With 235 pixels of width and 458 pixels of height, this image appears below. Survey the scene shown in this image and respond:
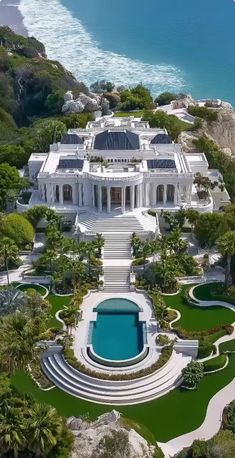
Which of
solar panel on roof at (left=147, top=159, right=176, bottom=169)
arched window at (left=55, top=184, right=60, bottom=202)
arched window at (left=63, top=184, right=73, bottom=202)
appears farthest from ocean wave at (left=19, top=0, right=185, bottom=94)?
arched window at (left=55, top=184, right=60, bottom=202)

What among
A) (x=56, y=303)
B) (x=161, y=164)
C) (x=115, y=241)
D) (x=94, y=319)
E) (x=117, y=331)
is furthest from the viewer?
(x=161, y=164)

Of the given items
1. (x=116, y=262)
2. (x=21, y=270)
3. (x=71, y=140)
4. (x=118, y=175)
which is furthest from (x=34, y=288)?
(x=71, y=140)

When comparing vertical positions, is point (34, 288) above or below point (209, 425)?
below

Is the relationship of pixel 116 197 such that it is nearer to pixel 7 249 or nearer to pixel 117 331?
pixel 7 249

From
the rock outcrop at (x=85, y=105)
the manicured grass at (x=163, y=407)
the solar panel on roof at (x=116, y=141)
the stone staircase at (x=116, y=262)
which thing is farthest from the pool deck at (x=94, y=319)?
the rock outcrop at (x=85, y=105)

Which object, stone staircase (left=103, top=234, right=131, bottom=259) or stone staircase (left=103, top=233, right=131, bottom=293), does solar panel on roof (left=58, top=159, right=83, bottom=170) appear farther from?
stone staircase (left=103, top=234, right=131, bottom=259)

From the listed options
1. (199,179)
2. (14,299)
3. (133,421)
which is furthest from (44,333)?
(199,179)
